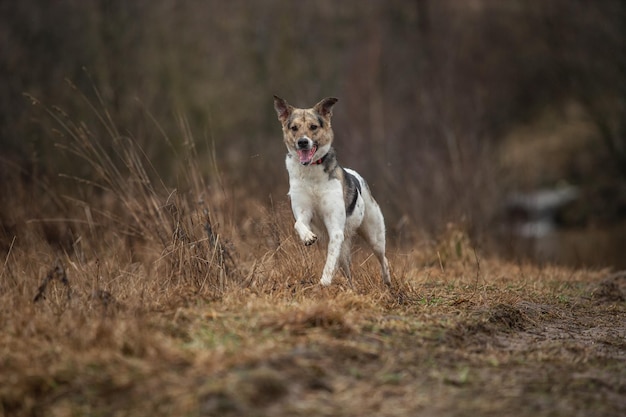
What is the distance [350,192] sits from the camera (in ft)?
22.2

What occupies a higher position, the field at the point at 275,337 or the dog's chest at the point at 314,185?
the dog's chest at the point at 314,185

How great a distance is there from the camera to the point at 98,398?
3.81m

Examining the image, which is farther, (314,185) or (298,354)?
(314,185)

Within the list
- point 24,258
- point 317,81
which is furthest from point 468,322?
point 317,81

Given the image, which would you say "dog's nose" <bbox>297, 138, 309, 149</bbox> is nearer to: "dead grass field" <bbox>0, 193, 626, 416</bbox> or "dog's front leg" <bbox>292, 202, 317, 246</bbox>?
"dog's front leg" <bbox>292, 202, 317, 246</bbox>

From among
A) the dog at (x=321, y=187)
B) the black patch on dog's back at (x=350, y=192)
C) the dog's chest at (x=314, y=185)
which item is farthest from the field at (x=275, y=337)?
the black patch on dog's back at (x=350, y=192)

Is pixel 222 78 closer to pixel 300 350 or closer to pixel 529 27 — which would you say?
pixel 529 27

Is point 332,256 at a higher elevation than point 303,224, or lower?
lower

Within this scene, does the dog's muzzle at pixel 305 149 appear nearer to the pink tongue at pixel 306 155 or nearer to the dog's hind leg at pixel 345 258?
the pink tongue at pixel 306 155

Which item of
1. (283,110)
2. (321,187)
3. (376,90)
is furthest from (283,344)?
(376,90)

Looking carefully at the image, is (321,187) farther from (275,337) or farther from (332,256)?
(275,337)

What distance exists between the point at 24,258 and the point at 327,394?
3.92 m

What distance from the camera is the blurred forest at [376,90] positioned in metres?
13.1

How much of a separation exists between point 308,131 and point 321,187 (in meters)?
0.51
